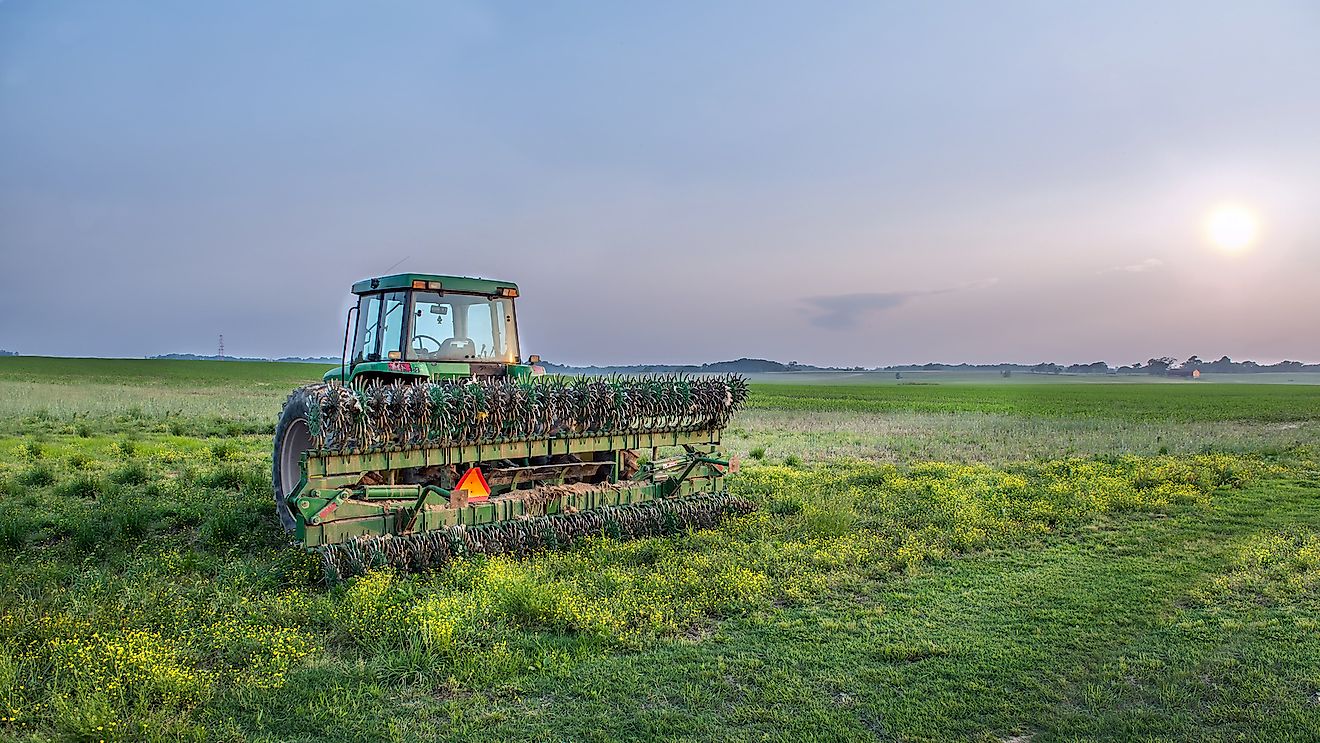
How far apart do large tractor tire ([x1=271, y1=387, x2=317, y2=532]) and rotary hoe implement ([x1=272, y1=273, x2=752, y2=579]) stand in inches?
1.1

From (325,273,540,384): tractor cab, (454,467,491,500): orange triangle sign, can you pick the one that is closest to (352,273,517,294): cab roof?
(325,273,540,384): tractor cab

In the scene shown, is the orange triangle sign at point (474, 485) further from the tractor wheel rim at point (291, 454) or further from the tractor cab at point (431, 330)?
the tractor wheel rim at point (291, 454)

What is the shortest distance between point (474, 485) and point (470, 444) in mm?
551

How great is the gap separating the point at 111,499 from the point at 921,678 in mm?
11800

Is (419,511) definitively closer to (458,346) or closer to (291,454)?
(291,454)

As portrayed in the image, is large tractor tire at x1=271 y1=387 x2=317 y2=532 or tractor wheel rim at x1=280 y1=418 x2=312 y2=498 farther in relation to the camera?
tractor wheel rim at x1=280 y1=418 x2=312 y2=498

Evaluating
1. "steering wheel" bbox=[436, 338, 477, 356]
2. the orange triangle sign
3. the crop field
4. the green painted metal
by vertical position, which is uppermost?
"steering wheel" bbox=[436, 338, 477, 356]

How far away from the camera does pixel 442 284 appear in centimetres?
1037

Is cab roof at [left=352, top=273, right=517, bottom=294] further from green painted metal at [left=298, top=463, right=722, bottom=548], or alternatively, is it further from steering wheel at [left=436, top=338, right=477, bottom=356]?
green painted metal at [left=298, top=463, right=722, bottom=548]

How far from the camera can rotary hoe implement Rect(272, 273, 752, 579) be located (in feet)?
25.1

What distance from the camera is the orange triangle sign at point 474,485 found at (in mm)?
8570

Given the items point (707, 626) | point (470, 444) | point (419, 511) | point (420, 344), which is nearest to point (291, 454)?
point (420, 344)

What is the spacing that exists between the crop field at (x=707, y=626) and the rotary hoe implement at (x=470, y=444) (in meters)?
0.45

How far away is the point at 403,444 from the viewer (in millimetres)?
7922
